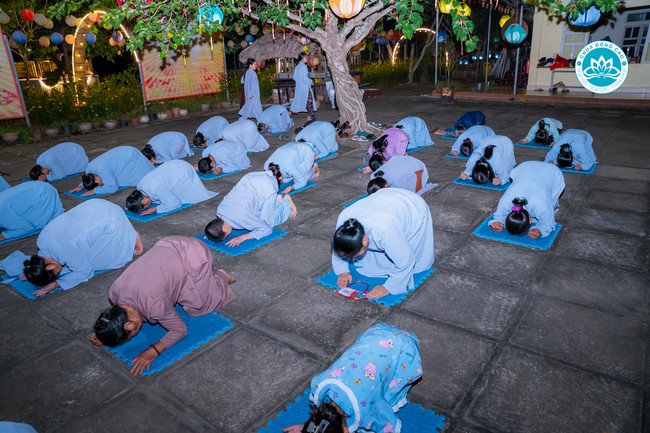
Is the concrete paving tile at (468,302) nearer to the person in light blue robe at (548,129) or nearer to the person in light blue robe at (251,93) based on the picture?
the person in light blue robe at (548,129)

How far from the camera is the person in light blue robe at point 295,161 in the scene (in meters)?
7.21

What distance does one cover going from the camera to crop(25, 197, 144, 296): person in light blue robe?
4.56 m

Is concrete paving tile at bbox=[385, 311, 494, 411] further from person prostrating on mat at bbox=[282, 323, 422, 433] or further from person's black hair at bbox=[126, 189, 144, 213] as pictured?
person's black hair at bbox=[126, 189, 144, 213]

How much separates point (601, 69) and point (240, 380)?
14.9 m

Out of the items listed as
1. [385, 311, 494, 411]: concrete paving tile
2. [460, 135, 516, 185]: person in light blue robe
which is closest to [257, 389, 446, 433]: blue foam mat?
[385, 311, 494, 411]: concrete paving tile

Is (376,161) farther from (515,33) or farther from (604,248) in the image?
(515,33)

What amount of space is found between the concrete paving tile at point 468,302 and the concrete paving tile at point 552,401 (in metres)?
0.51

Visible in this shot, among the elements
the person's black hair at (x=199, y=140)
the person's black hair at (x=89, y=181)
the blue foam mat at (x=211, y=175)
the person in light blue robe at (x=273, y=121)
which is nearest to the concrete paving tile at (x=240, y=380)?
the person's black hair at (x=89, y=181)

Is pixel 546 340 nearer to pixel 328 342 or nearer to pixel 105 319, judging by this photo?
pixel 328 342

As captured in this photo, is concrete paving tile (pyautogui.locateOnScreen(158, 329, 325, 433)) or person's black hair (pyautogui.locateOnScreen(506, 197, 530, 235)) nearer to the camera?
concrete paving tile (pyautogui.locateOnScreen(158, 329, 325, 433))

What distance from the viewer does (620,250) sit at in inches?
193

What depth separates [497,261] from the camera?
189 inches

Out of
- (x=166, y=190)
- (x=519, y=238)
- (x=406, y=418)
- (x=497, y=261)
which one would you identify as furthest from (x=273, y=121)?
(x=406, y=418)

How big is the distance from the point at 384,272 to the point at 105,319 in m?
2.62
